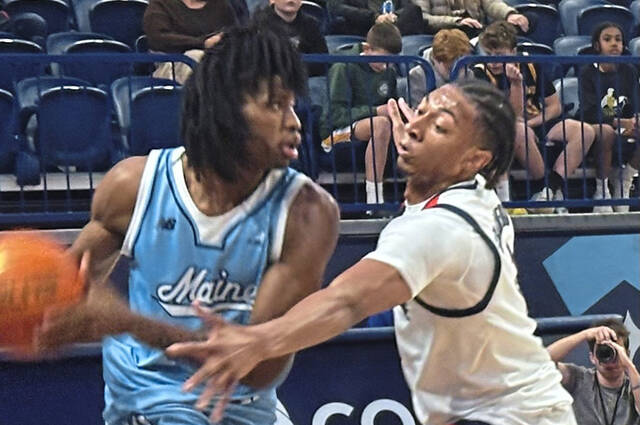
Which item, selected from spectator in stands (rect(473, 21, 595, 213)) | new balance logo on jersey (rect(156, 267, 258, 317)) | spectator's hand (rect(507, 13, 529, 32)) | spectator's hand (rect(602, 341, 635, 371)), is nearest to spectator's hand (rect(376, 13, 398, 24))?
spectator's hand (rect(507, 13, 529, 32))

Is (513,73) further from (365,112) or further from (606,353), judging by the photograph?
(606,353)

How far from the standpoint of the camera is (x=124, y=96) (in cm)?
744

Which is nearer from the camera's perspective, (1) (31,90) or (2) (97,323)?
(2) (97,323)

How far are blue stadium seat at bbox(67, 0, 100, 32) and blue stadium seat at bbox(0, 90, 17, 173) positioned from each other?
6.55 ft

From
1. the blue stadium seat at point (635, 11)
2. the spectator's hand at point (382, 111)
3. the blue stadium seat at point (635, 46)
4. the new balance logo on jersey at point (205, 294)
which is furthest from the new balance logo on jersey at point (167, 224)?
the blue stadium seat at point (635, 11)

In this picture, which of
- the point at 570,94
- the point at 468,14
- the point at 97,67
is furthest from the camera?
the point at 468,14

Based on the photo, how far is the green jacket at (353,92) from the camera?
7.69 m

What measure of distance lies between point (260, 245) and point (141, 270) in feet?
1.13

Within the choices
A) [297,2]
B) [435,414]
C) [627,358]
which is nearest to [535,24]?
[297,2]

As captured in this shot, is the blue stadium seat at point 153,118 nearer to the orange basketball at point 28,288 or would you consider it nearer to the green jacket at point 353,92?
the green jacket at point 353,92

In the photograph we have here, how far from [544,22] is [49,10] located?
13.4ft

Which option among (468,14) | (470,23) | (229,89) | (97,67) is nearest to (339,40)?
(470,23)

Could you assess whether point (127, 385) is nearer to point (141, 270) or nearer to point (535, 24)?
point (141, 270)

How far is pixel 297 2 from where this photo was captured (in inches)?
321
